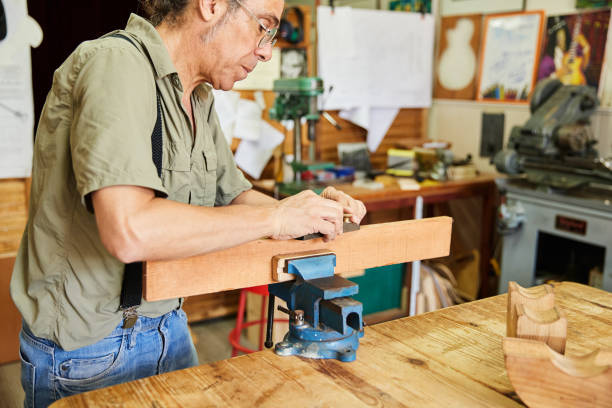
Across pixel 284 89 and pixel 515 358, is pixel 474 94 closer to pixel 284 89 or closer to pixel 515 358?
pixel 284 89

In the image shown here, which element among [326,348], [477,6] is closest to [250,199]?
[326,348]

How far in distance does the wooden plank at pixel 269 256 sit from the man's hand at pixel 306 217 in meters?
0.04

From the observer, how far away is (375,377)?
1.01m

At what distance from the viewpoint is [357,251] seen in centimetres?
119

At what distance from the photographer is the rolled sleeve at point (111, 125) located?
2.86ft

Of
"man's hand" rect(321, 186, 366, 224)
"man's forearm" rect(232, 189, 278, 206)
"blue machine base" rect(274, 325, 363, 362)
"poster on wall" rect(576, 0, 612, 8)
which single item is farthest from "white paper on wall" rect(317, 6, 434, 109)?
"blue machine base" rect(274, 325, 363, 362)

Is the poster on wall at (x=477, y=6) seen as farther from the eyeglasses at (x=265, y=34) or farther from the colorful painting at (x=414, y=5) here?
the eyeglasses at (x=265, y=34)

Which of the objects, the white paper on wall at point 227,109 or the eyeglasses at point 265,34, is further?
the white paper on wall at point 227,109

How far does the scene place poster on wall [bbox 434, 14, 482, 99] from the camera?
3.68m

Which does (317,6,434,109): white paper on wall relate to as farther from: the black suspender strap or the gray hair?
the black suspender strap

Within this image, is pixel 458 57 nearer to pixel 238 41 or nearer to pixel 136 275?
pixel 238 41

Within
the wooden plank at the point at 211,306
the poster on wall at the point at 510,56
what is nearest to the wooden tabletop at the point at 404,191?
the poster on wall at the point at 510,56

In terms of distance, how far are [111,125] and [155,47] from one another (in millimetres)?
257

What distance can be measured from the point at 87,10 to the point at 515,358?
104 inches
